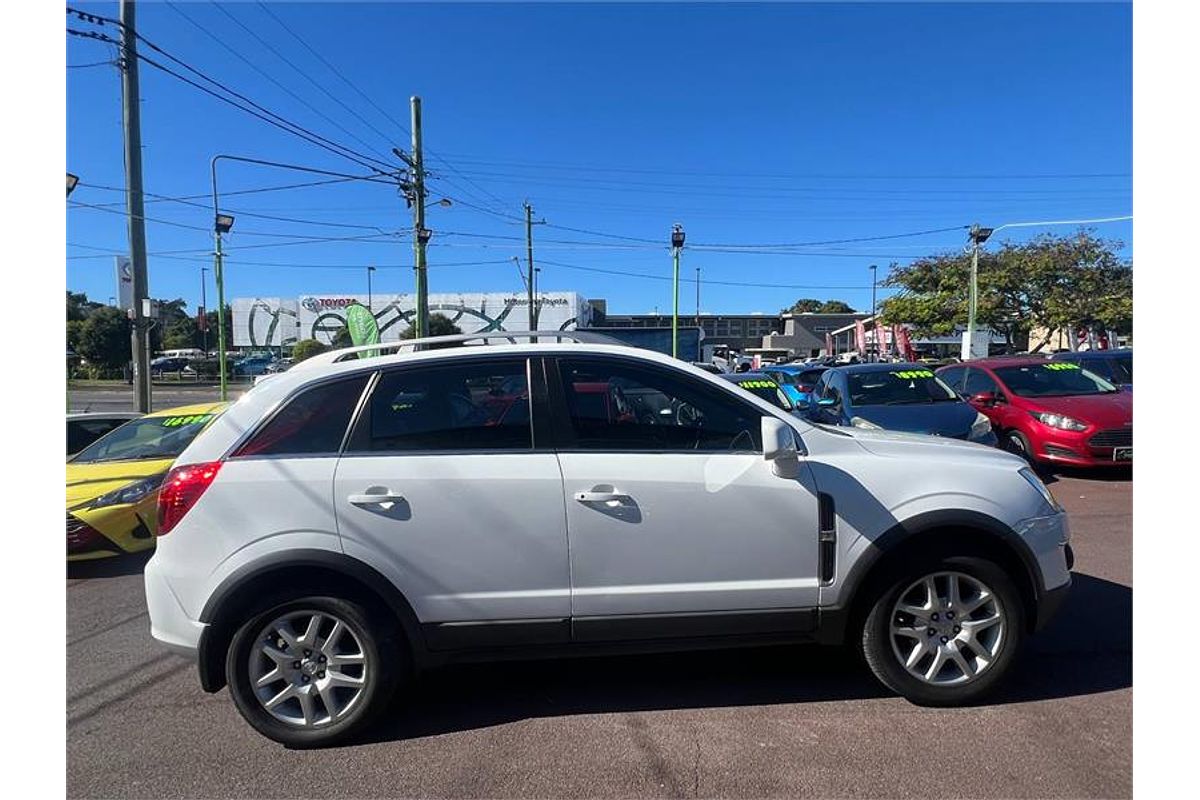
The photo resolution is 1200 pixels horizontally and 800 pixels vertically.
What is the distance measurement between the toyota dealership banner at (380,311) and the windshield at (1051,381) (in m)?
51.4

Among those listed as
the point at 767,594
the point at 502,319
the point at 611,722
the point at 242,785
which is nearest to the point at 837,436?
the point at 767,594

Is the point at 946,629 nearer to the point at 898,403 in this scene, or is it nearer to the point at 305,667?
the point at 305,667

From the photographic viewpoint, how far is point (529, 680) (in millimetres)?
3867

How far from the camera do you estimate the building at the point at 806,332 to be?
78.8 meters

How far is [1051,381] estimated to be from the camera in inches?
382

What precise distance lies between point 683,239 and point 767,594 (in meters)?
21.3

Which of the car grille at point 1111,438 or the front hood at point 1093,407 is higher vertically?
the front hood at point 1093,407

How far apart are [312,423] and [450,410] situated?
64 centimetres

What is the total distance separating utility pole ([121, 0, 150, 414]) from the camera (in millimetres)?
12312

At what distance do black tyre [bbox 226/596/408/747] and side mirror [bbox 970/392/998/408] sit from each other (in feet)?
29.1

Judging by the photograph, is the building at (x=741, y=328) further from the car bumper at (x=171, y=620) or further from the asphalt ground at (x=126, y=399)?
the car bumper at (x=171, y=620)

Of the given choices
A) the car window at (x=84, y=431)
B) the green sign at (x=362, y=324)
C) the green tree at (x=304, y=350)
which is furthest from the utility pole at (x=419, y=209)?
the car window at (x=84, y=431)
